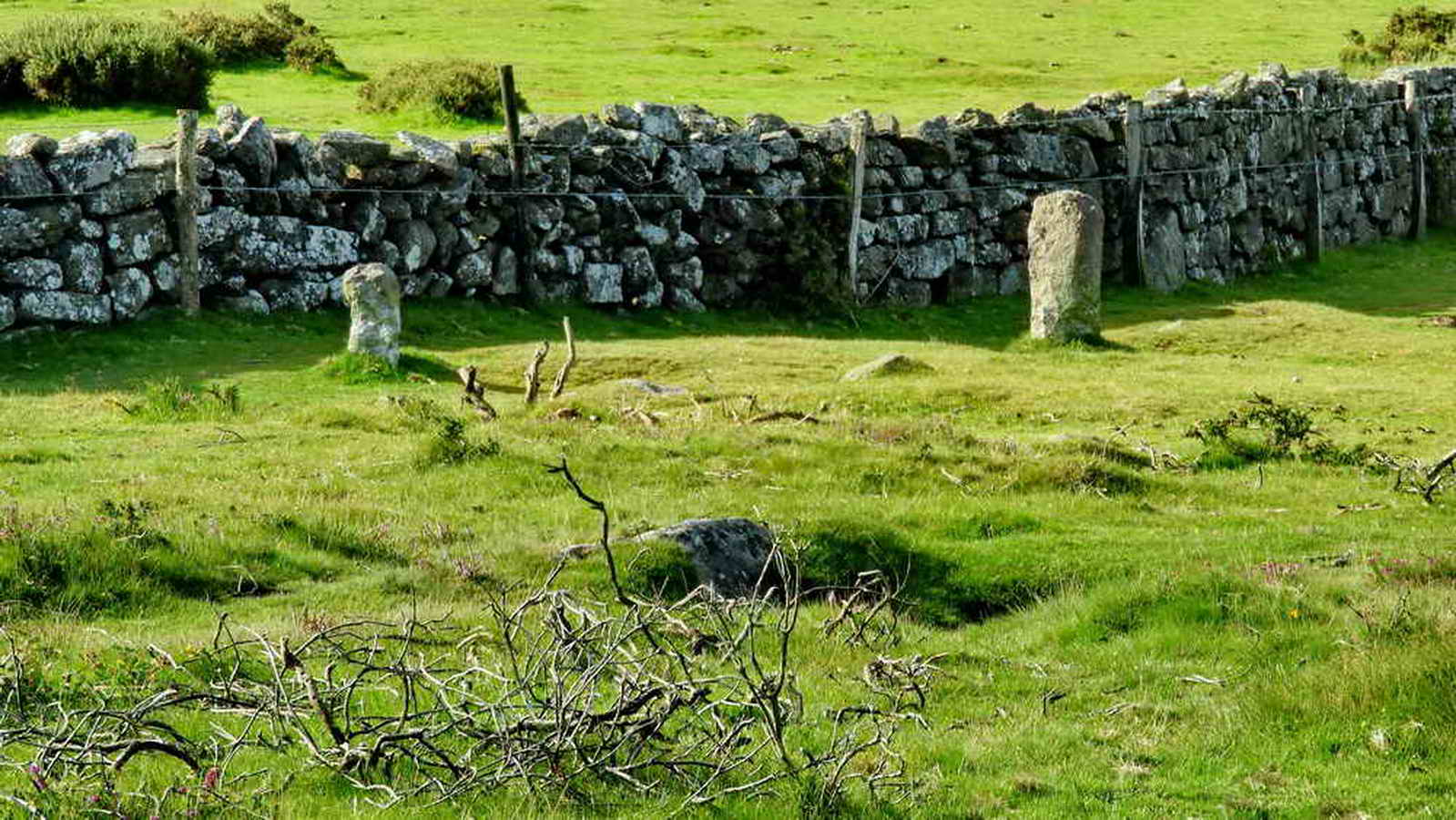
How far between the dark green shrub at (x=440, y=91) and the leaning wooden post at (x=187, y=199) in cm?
958

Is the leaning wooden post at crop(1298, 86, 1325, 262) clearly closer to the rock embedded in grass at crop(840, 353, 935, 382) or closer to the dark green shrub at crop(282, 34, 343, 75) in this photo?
the rock embedded in grass at crop(840, 353, 935, 382)

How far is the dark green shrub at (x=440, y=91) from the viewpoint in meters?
32.9

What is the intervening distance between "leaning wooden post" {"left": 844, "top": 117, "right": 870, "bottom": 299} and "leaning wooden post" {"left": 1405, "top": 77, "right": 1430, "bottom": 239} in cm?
1753

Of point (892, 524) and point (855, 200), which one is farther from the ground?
point (855, 200)

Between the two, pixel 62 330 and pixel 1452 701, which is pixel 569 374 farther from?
pixel 1452 701

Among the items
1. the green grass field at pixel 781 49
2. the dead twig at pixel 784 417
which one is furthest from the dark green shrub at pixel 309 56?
the dead twig at pixel 784 417

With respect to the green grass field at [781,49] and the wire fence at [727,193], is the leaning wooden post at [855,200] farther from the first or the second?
the green grass field at [781,49]

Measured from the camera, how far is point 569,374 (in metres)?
21.7

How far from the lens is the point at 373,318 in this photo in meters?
21.4

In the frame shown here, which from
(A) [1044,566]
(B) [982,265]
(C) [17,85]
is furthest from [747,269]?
(A) [1044,566]

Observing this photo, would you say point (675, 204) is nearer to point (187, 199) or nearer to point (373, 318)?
point (373, 318)

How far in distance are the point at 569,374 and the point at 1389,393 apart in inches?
383

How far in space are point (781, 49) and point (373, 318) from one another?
1200 inches

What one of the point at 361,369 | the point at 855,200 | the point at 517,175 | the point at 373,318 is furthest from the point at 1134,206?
the point at 361,369
